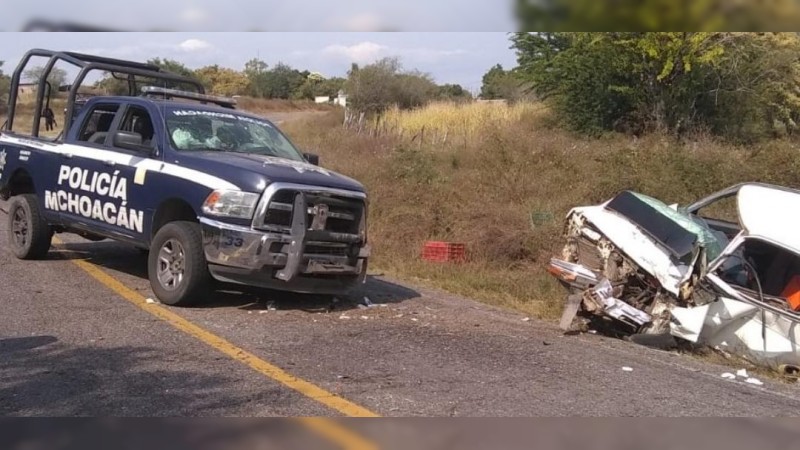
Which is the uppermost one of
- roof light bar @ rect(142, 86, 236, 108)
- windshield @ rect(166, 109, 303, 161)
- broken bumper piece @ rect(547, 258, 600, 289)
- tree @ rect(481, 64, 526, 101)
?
tree @ rect(481, 64, 526, 101)

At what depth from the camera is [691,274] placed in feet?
24.9

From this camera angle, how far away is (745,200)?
321 inches

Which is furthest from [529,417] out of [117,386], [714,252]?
[714,252]

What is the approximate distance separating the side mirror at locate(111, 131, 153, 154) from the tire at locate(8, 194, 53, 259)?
1.96m

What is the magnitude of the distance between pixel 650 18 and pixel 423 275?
378 inches

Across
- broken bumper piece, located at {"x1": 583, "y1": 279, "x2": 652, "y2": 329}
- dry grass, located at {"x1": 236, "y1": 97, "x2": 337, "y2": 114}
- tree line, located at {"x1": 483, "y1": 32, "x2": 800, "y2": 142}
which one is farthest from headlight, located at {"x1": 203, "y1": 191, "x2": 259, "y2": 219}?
dry grass, located at {"x1": 236, "y1": 97, "x2": 337, "y2": 114}

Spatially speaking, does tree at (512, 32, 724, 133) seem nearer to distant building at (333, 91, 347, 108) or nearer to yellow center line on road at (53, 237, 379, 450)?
yellow center line on road at (53, 237, 379, 450)

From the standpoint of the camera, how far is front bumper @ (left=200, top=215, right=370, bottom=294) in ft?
23.8

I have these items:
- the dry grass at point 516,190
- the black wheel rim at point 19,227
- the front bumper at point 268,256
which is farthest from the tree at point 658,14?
the black wheel rim at point 19,227

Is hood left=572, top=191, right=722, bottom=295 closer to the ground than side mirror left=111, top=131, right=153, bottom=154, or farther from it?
closer to the ground

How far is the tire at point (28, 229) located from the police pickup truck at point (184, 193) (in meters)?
0.02

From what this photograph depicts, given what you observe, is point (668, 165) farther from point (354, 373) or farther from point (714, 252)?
point (354, 373)

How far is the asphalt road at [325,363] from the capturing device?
492cm

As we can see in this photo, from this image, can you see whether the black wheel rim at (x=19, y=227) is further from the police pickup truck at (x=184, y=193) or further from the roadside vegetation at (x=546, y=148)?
the roadside vegetation at (x=546, y=148)
